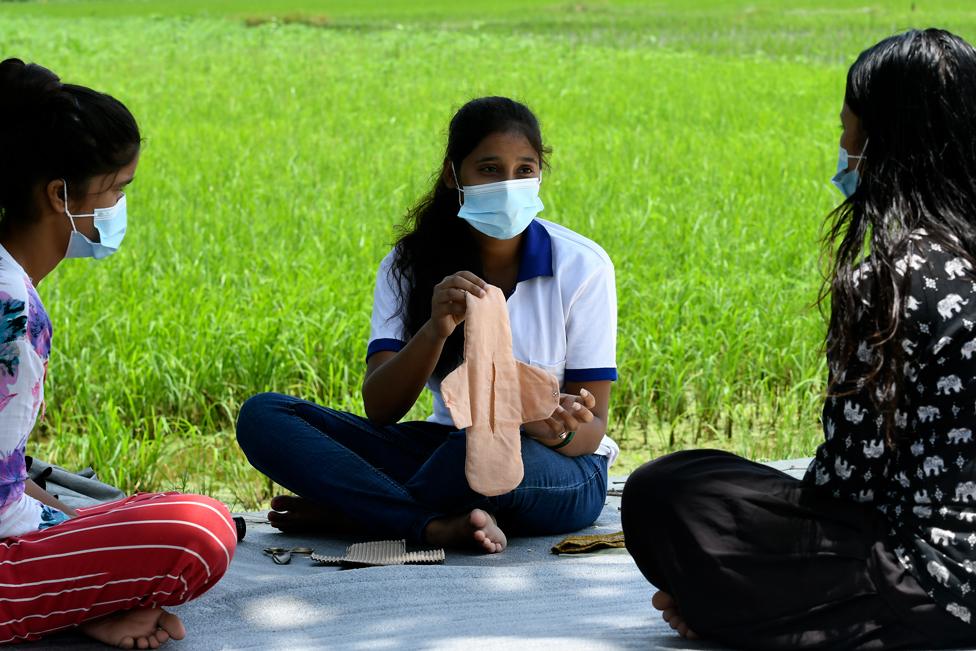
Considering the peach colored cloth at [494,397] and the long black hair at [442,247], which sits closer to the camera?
the peach colored cloth at [494,397]

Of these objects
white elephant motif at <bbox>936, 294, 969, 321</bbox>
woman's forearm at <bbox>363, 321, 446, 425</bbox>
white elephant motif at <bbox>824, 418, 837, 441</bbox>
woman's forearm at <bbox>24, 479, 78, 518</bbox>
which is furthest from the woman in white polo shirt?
white elephant motif at <bbox>936, 294, 969, 321</bbox>

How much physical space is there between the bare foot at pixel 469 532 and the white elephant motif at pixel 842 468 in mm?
1165

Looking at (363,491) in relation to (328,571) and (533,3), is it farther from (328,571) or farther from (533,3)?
(533,3)

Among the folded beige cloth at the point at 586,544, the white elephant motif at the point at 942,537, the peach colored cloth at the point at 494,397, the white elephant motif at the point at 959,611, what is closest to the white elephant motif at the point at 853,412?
the white elephant motif at the point at 942,537

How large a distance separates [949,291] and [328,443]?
182 centimetres

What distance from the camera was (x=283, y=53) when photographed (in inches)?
771

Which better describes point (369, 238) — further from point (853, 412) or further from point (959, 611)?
point (959, 611)

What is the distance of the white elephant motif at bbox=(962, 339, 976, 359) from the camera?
2158mm

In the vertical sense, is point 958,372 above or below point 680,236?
above

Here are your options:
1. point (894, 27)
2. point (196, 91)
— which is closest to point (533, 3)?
point (894, 27)

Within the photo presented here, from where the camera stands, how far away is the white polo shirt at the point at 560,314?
346 centimetres

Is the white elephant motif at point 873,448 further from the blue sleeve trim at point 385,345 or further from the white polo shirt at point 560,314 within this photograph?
the blue sleeve trim at point 385,345

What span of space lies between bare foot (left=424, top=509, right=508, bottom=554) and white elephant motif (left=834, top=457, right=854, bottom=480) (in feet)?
3.82

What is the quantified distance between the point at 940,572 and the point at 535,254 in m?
1.58
